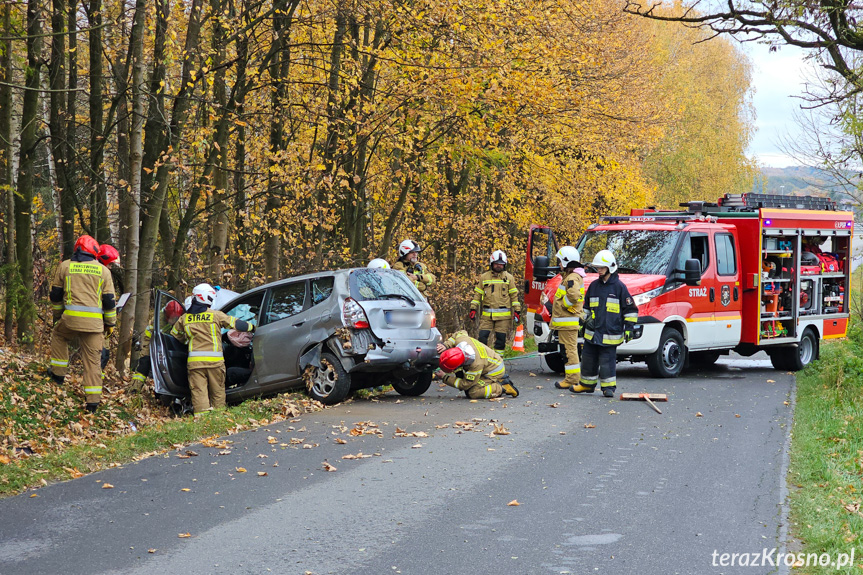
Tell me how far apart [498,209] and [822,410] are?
1631cm

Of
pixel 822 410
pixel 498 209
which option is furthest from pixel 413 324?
pixel 498 209

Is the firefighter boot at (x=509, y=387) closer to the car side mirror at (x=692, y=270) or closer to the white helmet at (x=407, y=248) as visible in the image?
the white helmet at (x=407, y=248)

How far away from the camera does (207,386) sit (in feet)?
36.5

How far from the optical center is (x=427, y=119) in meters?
19.4

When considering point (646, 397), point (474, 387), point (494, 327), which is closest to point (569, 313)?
point (646, 397)

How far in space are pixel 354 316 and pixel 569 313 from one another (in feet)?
11.8

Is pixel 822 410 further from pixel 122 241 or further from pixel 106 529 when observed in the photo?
pixel 122 241

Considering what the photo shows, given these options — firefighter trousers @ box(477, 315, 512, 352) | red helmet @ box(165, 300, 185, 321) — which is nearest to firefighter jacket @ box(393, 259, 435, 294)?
firefighter trousers @ box(477, 315, 512, 352)

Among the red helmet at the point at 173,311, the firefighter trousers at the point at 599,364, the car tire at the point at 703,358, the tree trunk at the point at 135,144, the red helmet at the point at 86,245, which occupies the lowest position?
the car tire at the point at 703,358

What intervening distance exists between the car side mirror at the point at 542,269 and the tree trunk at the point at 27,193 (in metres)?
7.67

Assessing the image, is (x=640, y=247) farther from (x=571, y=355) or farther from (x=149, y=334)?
(x=149, y=334)

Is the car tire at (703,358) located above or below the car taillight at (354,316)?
below

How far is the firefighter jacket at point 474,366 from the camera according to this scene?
11461 mm

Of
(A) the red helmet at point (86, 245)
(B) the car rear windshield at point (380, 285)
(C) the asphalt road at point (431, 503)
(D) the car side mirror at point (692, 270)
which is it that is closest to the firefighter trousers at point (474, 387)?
(B) the car rear windshield at point (380, 285)
